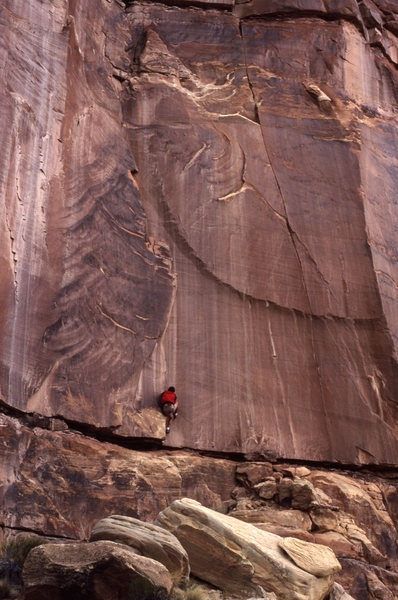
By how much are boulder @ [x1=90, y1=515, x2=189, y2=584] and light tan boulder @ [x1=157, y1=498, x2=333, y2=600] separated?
2.40 feet

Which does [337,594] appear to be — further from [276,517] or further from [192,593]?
[192,593]

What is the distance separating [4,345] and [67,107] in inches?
195

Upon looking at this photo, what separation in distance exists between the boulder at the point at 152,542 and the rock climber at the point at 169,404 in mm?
4918

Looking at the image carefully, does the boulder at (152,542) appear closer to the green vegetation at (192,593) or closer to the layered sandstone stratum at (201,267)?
the green vegetation at (192,593)

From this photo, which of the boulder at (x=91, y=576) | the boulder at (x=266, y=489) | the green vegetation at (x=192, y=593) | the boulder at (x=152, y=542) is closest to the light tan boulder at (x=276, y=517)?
the boulder at (x=266, y=489)

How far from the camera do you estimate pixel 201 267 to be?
17.1 m

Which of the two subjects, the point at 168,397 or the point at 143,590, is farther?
the point at 168,397

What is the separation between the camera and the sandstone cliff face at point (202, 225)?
15.1m

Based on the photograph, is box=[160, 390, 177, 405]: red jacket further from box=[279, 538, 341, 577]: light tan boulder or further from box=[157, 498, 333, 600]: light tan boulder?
box=[279, 538, 341, 577]: light tan boulder

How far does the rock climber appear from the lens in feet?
50.8

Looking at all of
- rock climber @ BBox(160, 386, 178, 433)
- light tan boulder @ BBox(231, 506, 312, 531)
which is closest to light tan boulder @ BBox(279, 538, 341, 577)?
light tan boulder @ BBox(231, 506, 312, 531)

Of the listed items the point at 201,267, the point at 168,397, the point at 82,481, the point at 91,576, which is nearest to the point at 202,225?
the point at 201,267

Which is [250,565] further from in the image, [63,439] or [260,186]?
[260,186]

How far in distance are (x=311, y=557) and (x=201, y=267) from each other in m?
6.65
